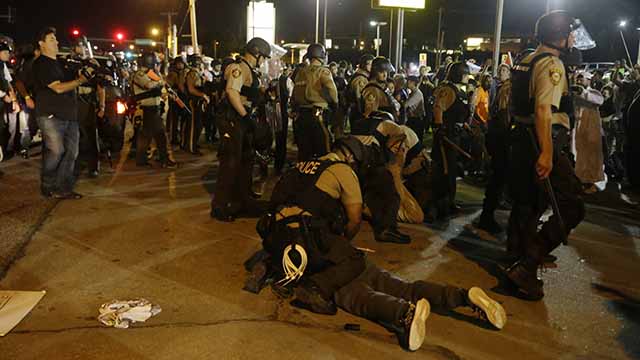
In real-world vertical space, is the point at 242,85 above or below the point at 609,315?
above

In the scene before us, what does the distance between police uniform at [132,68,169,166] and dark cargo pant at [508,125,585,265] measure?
673cm

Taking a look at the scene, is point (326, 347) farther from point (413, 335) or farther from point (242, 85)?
point (242, 85)

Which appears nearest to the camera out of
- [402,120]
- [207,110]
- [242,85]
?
[242,85]

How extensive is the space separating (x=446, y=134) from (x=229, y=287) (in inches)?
139

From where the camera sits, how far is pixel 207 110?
1350 cm

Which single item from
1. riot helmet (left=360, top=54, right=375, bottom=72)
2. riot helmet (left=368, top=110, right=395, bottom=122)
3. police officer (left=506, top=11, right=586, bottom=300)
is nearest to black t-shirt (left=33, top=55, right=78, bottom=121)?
riot helmet (left=368, top=110, right=395, bottom=122)

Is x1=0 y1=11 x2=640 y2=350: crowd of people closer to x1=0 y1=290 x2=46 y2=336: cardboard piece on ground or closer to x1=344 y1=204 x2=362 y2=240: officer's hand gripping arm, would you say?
x1=344 y1=204 x2=362 y2=240: officer's hand gripping arm

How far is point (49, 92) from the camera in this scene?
7254 millimetres

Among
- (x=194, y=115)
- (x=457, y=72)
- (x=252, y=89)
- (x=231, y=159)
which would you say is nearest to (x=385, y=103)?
(x=457, y=72)

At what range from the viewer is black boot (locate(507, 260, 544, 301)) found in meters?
4.70

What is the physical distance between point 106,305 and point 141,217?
2.64 metres

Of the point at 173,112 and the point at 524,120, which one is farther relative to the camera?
the point at 173,112

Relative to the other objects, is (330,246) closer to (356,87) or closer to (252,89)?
(252,89)

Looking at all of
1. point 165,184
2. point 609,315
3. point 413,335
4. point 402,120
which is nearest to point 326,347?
point 413,335
